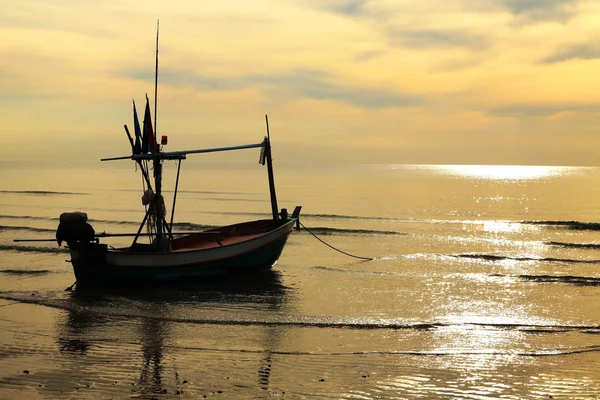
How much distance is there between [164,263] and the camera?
61.0 ft

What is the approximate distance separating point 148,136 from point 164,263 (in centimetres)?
368

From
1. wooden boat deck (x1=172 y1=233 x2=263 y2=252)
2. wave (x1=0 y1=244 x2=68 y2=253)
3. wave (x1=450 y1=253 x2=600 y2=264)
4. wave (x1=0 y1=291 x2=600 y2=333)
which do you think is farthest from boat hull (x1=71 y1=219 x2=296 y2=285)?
wave (x1=450 y1=253 x2=600 y2=264)

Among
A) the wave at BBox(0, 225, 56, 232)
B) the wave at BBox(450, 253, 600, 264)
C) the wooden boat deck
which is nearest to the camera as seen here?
the wooden boat deck

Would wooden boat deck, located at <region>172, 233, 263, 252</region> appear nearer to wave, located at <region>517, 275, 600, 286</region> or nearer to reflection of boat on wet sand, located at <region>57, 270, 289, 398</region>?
reflection of boat on wet sand, located at <region>57, 270, 289, 398</region>

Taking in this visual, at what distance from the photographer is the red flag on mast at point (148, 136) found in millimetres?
18047

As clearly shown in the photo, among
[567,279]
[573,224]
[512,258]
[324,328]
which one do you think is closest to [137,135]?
[324,328]

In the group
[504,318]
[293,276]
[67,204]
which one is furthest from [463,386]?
[67,204]

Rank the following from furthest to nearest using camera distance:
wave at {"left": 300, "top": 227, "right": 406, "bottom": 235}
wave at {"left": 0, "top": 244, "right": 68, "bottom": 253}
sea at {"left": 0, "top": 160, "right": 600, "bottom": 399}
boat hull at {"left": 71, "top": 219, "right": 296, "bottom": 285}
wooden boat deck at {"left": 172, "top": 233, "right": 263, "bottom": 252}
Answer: wave at {"left": 300, "top": 227, "right": 406, "bottom": 235} → wave at {"left": 0, "top": 244, "right": 68, "bottom": 253} → wooden boat deck at {"left": 172, "top": 233, "right": 263, "bottom": 252} → boat hull at {"left": 71, "top": 219, "right": 296, "bottom": 285} → sea at {"left": 0, "top": 160, "right": 600, "bottom": 399}

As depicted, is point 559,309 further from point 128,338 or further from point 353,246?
point 353,246

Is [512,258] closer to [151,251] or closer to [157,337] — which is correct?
[151,251]

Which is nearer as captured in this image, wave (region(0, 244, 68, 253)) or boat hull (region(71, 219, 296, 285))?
boat hull (region(71, 219, 296, 285))

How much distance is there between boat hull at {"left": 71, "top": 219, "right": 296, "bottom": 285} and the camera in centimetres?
1792

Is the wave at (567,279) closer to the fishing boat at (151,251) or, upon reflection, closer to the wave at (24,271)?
the fishing boat at (151,251)

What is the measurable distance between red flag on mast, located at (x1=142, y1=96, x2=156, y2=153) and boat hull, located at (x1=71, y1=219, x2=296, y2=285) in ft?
9.92
